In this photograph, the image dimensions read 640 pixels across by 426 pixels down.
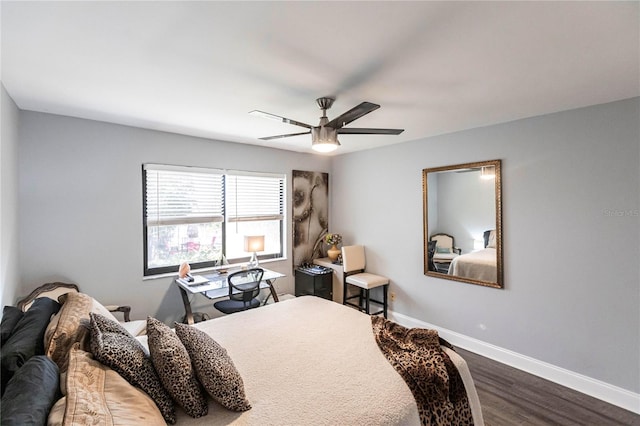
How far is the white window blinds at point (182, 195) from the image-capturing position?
3.55m

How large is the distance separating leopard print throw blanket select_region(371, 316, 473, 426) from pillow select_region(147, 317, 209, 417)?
Result: 44.4 inches

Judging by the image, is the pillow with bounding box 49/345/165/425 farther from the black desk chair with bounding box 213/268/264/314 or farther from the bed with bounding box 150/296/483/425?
the black desk chair with bounding box 213/268/264/314

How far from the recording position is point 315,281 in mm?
4414

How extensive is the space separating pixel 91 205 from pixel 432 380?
3.48m

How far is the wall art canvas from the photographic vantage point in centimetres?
481

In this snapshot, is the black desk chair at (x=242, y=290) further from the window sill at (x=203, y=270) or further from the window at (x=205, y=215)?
the window at (x=205, y=215)

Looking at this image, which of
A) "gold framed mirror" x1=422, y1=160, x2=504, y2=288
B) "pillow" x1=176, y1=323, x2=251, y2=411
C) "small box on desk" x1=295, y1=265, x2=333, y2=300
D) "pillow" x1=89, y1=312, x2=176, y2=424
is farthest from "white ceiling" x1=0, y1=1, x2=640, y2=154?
"small box on desk" x1=295, y1=265, x2=333, y2=300

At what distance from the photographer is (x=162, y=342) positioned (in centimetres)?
151

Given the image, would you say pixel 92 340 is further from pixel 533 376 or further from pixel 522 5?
pixel 533 376

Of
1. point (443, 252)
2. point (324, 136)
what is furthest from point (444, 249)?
point (324, 136)

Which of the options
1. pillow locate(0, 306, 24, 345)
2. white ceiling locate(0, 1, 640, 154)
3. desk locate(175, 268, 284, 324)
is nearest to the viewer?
white ceiling locate(0, 1, 640, 154)

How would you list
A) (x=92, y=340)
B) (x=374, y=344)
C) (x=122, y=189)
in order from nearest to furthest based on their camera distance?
(x=92, y=340)
(x=374, y=344)
(x=122, y=189)

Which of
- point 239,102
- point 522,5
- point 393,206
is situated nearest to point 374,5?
point 522,5

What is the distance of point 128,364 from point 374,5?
1997 mm
